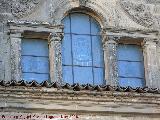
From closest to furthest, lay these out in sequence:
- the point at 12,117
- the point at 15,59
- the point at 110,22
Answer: the point at 12,117 → the point at 15,59 → the point at 110,22

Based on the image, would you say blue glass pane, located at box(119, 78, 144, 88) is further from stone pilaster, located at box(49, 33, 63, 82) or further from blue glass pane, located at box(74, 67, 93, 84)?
Answer: stone pilaster, located at box(49, 33, 63, 82)

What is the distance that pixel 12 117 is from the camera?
1342 centimetres

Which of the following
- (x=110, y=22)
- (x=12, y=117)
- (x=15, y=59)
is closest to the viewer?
(x=12, y=117)

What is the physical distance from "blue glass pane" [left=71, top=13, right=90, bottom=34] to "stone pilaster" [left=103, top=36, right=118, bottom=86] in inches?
23.7

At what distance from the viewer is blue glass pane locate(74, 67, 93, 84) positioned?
15.7 m

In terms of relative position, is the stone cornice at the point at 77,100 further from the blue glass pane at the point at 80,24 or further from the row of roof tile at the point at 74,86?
the blue glass pane at the point at 80,24

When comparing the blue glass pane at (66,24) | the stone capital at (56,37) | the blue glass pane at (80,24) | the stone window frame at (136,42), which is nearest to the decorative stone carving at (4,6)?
the stone capital at (56,37)

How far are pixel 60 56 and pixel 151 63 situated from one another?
7.06 ft

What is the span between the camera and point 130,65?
16.3 metres

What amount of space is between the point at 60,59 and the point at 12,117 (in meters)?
2.65

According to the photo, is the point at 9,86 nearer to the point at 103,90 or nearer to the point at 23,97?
the point at 23,97

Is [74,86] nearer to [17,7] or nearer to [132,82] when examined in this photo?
[132,82]

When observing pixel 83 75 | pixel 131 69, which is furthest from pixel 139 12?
pixel 83 75

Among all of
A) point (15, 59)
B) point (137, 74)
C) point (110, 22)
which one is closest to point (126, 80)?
point (137, 74)
